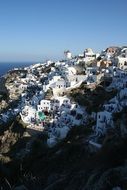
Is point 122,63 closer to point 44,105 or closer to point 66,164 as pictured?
point 44,105

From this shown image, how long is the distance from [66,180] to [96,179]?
4148mm

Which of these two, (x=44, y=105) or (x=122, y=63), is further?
(x=122, y=63)

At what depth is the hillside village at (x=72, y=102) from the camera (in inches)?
1634

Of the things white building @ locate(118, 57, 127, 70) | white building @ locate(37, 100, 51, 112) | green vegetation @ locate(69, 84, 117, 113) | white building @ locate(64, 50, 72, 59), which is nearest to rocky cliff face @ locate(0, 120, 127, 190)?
white building @ locate(37, 100, 51, 112)

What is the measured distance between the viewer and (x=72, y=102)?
4947cm

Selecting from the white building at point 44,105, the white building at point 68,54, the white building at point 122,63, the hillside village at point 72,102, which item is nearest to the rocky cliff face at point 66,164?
the hillside village at point 72,102

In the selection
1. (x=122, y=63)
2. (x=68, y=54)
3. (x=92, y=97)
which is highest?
(x=122, y=63)

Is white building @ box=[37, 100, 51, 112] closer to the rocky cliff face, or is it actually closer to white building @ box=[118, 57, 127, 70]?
the rocky cliff face

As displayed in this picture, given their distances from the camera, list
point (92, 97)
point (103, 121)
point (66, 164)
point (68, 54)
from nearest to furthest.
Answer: point (66, 164)
point (103, 121)
point (92, 97)
point (68, 54)

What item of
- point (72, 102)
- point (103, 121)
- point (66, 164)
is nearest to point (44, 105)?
point (72, 102)

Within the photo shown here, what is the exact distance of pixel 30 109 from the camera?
50.7 meters

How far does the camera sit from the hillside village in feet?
136

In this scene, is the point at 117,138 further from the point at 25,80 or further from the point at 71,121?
the point at 25,80

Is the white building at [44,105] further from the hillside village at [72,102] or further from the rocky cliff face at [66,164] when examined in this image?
the rocky cliff face at [66,164]
